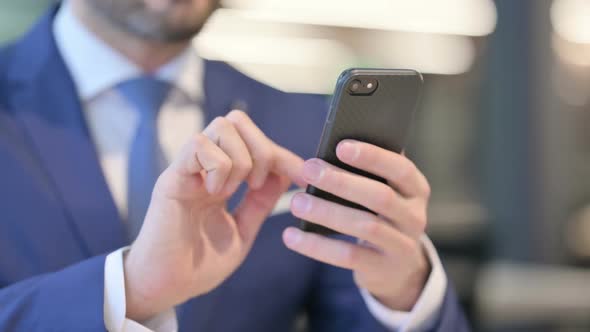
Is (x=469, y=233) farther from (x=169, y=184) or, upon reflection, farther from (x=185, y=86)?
(x=169, y=184)

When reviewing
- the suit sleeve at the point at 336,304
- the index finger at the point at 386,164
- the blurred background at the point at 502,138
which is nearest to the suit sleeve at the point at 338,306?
the suit sleeve at the point at 336,304

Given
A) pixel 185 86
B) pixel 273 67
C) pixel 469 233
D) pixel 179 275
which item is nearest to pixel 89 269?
pixel 179 275

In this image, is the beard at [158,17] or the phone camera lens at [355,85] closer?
the phone camera lens at [355,85]

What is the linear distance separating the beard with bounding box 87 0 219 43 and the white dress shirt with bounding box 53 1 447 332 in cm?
3

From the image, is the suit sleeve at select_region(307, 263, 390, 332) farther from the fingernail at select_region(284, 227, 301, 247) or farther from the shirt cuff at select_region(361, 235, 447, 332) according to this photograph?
the fingernail at select_region(284, 227, 301, 247)

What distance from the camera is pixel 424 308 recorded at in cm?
60

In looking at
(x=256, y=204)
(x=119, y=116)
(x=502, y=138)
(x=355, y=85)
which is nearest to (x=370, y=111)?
(x=355, y=85)

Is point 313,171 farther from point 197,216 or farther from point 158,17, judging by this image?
point 158,17

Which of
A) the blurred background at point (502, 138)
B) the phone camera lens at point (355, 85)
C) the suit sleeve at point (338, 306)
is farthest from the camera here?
the blurred background at point (502, 138)

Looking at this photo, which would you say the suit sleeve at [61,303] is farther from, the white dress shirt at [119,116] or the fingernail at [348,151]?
the fingernail at [348,151]

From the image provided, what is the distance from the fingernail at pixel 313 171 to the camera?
0.48m

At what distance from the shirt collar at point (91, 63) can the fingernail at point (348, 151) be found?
224 millimetres

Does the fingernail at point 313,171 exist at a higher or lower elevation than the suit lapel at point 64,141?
higher

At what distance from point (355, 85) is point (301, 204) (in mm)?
96
